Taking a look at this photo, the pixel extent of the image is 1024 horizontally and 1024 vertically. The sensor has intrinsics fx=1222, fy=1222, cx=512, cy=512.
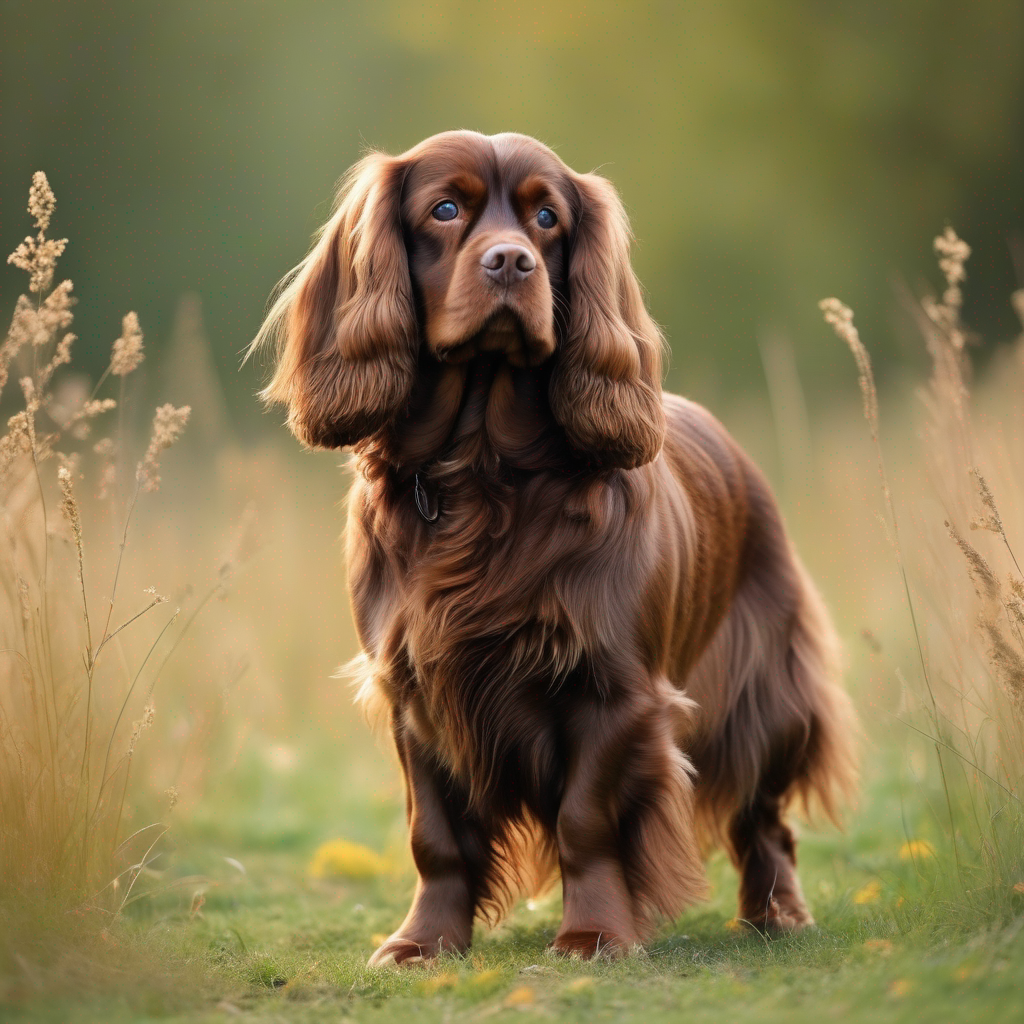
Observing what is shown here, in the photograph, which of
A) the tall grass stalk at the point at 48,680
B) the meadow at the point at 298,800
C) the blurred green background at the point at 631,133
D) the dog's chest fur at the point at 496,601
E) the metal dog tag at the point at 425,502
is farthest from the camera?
the blurred green background at the point at 631,133

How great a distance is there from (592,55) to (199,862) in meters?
10.7

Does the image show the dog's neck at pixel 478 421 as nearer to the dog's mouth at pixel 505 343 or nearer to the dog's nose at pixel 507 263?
the dog's mouth at pixel 505 343

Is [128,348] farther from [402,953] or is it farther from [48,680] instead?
[402,953]

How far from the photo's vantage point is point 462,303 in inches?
87.9

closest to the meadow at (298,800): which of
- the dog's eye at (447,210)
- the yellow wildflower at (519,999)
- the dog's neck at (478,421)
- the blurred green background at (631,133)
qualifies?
the yellow wildflower at (519,999)

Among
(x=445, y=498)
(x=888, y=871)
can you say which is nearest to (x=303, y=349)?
(x=445, y=498)

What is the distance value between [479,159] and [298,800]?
2.73m

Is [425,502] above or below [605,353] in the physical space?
below

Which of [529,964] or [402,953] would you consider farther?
[402,953]

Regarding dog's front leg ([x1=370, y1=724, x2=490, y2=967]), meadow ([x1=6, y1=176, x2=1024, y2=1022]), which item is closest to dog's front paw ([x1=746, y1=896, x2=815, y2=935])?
meadow ([x1=6, y1=176, x2=1024, y2=1022])

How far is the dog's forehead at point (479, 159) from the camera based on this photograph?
2.37 m

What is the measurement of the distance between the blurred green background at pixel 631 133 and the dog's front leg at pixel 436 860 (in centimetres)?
867

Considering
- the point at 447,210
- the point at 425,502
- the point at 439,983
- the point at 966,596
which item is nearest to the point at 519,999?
the point at 439,983


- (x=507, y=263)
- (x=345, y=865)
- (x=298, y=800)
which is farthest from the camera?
(x=298, y=800)
